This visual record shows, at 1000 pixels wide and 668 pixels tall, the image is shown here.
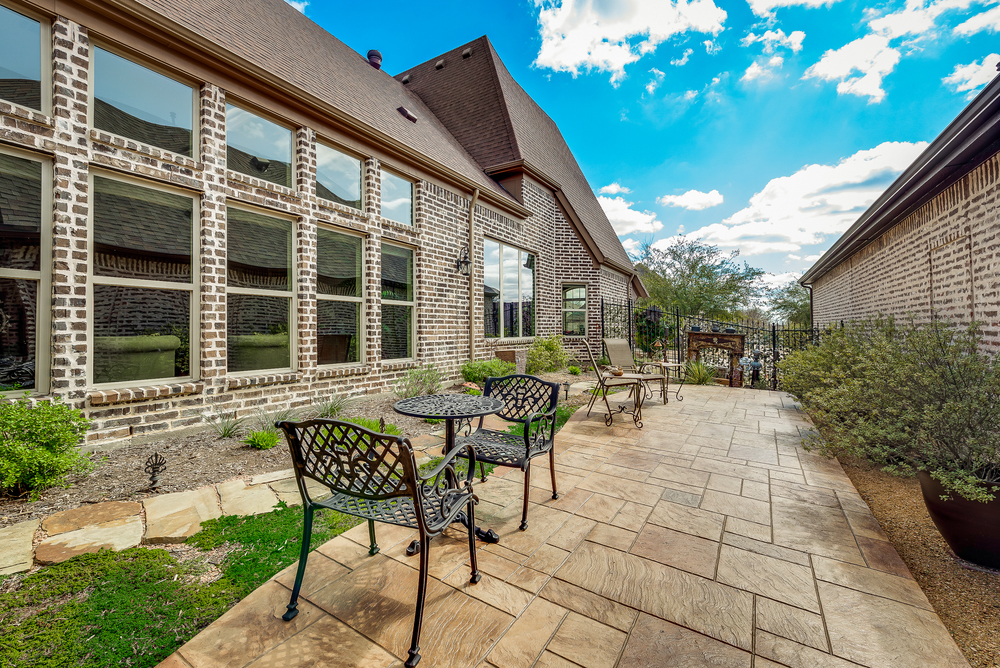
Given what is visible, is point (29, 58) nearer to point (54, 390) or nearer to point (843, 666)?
point (54, 390)

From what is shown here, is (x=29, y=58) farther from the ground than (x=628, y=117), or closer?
closer

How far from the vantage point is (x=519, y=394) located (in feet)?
10.7

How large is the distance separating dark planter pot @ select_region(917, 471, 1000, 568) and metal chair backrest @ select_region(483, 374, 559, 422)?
229cm

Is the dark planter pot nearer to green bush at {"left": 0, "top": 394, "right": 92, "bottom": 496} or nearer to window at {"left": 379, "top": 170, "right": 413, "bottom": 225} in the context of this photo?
green bush at {"left": 0, "top": 394, "right": 92, "bottom": 496}

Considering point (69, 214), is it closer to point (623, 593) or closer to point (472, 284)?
point (623, 593)

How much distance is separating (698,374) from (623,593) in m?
7.99

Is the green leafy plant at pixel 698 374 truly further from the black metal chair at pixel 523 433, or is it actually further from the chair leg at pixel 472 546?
the chair leg at pixel 472 546

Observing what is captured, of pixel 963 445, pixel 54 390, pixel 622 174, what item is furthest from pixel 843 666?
pixel 622 174

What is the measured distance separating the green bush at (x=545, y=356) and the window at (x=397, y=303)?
2.99 meters

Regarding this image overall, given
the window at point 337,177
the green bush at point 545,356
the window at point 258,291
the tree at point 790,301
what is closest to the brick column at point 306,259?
the window at point 258,291

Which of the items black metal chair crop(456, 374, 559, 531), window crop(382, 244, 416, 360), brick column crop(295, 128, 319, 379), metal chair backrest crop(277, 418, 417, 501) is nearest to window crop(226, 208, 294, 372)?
brick column crop(295, 128, 319, 379)

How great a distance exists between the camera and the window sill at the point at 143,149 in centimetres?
347

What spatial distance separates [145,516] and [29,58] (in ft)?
13.2

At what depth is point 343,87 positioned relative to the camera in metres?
6.52
